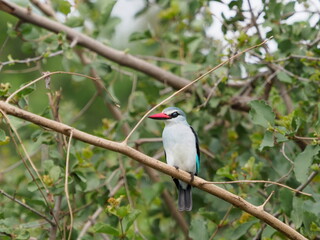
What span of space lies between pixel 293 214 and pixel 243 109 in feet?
4.43

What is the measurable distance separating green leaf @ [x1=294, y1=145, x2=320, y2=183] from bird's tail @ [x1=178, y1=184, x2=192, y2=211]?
1.02 metres

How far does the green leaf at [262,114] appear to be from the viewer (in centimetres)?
338

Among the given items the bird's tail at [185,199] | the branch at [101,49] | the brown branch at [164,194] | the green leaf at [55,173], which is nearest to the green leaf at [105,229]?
the green leaf at [55,173]

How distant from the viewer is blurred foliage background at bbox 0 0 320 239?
3.49m

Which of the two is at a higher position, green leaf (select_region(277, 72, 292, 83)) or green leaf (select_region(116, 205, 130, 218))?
green leaf (select_region(277, 72, 292, 83))

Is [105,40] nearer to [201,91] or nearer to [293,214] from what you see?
[201,91]

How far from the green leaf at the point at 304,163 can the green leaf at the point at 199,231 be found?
650mm

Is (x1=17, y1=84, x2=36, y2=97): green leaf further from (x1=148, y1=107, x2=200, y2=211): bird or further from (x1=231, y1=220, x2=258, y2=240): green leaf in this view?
(x1=231, y1=220, x2=258, y2=240): green leaf

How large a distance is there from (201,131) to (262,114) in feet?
4.70

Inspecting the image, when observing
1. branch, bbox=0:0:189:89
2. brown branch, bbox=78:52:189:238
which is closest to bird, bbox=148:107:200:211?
branch, bbox=0:0:189:89

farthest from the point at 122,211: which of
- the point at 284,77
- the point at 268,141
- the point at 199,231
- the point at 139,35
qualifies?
the point at 139,35

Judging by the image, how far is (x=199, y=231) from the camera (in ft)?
11.6

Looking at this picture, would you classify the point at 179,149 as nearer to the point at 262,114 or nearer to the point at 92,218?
the point at 92,218

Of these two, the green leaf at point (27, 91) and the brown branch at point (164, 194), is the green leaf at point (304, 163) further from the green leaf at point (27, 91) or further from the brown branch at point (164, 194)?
the brown branch at point (164, 194)
